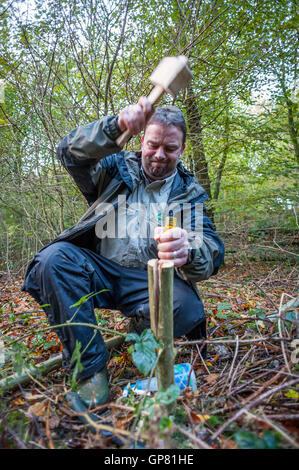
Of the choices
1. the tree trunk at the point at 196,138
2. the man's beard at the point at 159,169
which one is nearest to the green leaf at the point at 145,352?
the man's beard at the point at 159,169

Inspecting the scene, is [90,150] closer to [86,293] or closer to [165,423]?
[86,293]

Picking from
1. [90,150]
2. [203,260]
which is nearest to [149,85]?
[90,150]

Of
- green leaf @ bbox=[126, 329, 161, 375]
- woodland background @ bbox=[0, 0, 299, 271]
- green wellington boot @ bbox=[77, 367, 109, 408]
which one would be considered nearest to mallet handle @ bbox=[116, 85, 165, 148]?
green leaf @ bbox=[126, 329, 161, 375]

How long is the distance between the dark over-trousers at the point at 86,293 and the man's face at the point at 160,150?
87cm

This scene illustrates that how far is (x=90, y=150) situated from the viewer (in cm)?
175

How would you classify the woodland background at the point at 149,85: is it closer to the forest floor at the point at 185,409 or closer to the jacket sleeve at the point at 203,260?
the jacket sleeve at the point at 203,260

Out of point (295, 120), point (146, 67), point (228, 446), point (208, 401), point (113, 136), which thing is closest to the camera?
point (228, 446)

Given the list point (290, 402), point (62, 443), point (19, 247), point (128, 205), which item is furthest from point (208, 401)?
point (19, 247)

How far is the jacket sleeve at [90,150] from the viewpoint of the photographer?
1659mm

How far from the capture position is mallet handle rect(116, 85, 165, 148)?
1.45 m

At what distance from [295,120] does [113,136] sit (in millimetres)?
5596

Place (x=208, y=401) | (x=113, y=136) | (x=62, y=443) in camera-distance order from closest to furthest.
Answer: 1. (x=62, y=443)
2. (x=208, y=401)
3. (x=113, y=136)

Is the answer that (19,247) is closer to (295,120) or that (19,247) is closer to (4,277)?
(4,277)

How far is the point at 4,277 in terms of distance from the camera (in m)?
5.98
